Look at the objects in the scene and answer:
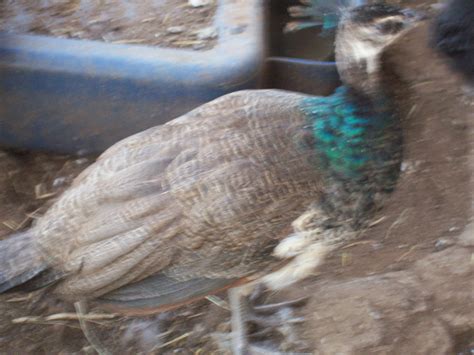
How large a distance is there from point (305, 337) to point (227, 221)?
2.50 ft

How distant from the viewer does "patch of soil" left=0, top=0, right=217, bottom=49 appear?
310 centimetres

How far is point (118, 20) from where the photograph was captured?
10.6 ft

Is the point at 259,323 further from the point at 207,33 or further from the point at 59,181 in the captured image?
the point at 207,33

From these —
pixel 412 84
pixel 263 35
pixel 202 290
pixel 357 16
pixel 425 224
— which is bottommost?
pixel 425 224

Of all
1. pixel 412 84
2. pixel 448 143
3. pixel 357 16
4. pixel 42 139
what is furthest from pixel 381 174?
pixel 42 139

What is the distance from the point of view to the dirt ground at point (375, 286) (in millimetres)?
2301

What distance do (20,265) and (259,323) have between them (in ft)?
3.23

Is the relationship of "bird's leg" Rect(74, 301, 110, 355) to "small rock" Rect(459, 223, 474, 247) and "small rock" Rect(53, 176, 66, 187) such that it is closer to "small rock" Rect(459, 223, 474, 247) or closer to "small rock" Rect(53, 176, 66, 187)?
"small rock" Rect(53, 176, 66, 187)

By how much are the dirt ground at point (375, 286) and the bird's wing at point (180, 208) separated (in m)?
0.48

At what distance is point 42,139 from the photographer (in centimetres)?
292

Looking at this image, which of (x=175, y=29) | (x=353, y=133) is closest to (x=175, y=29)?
(x=175, y=29)

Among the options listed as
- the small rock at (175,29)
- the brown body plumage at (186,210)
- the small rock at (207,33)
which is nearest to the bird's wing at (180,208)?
the brown body plumage at (186,210)

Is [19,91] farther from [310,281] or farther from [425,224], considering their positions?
[425,224]

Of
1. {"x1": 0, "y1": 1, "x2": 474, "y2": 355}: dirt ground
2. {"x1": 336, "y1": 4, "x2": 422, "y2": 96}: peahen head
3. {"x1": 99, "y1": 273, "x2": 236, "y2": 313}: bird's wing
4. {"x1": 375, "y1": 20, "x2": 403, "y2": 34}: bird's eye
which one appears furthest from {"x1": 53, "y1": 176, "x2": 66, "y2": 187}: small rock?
{"x1": 375, "y1": 20, "x2": 403, "y2": 34}: bird's eye
